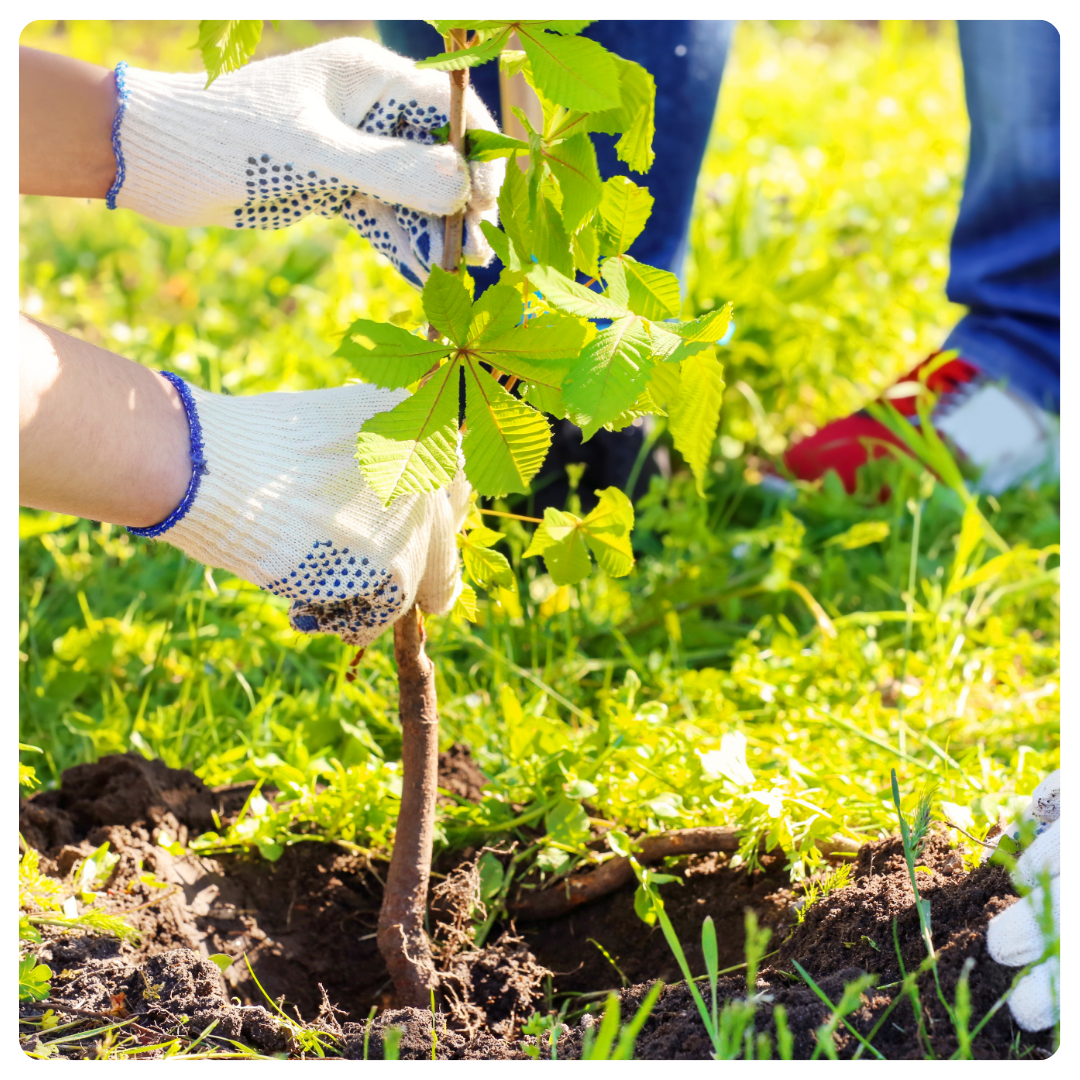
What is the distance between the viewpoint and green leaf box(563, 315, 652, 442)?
940mm

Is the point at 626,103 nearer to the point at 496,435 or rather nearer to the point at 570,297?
the point at 570,297

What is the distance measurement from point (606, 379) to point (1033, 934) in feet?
2.20

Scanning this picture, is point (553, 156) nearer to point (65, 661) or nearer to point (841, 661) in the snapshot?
point (841, 661)

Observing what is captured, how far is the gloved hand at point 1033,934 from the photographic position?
100 centimetres

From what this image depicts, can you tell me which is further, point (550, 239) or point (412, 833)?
point (412, 833)

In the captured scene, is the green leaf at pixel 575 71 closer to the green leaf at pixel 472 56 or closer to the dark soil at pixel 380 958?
the green leaf at pixel 472 56

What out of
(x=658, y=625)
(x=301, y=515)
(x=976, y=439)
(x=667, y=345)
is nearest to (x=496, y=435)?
(x=667, y=345)

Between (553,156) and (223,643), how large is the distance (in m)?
1.21

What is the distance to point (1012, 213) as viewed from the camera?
2.64 metres

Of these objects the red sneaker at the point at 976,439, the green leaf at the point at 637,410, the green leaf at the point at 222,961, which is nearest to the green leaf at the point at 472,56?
the green leaf at the point at 637,410

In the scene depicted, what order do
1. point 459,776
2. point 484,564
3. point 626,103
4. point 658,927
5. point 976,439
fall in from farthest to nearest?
point 976,439 → point 459,776 → point 658,927 → point 484,564 → point 626,103

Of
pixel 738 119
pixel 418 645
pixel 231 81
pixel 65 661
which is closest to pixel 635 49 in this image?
pixel 231 81

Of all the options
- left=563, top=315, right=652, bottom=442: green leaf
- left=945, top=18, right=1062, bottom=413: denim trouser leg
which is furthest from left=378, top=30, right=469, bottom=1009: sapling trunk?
left=945, top=18, right=1062, bottom=413: denim trouser leg

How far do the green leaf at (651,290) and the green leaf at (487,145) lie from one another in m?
0.18
